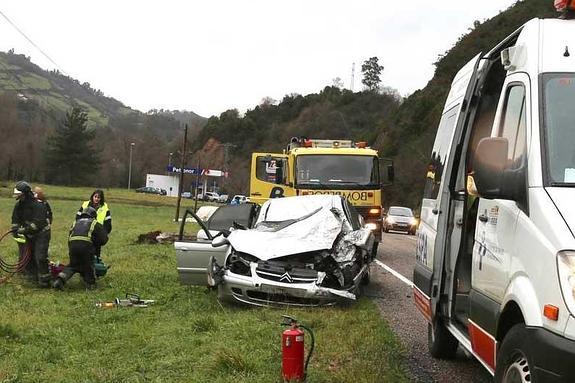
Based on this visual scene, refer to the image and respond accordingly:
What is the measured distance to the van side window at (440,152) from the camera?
6.04 meters

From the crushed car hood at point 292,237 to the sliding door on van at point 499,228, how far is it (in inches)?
167

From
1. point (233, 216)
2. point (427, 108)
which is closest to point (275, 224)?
point (233, 216)

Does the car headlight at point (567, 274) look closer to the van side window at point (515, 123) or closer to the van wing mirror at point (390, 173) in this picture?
the van side window at point (515, 123)

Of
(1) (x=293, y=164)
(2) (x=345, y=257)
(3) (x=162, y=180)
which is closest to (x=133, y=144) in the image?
(3) (x=162, y=180)

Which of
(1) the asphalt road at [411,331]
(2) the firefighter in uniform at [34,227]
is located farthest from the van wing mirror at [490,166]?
(2) the firefighter in uniform at [34,227]

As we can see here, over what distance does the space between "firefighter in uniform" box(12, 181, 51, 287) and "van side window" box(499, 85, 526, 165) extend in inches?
324

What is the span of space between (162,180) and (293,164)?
93.9m

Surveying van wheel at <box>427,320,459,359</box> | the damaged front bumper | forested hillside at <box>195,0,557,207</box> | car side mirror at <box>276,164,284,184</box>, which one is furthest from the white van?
forested hillside at <box>195,0,557,207</box>

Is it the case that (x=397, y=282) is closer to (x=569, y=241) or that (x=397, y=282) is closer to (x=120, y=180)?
(x=569, y=241)

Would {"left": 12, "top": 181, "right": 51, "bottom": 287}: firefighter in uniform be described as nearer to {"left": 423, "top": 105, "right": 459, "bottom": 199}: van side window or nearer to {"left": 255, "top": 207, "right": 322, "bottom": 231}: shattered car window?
{"left": 255, "top": 207, "right": 322, "bottom": 231}: shattered car window

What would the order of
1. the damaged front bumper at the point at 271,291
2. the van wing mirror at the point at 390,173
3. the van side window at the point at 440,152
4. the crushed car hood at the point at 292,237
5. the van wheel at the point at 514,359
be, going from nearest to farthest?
the van wheel at the point at 514,359 < the van side window at the point at 440,152 < the damaged front bumper at the point at 271,291 < the crushed car hood at the point at 292,237 < the van wing mirror at the point at 390,173

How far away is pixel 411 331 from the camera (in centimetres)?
755

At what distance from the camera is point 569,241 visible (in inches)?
117

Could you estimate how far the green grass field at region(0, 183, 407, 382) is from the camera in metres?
5.49
